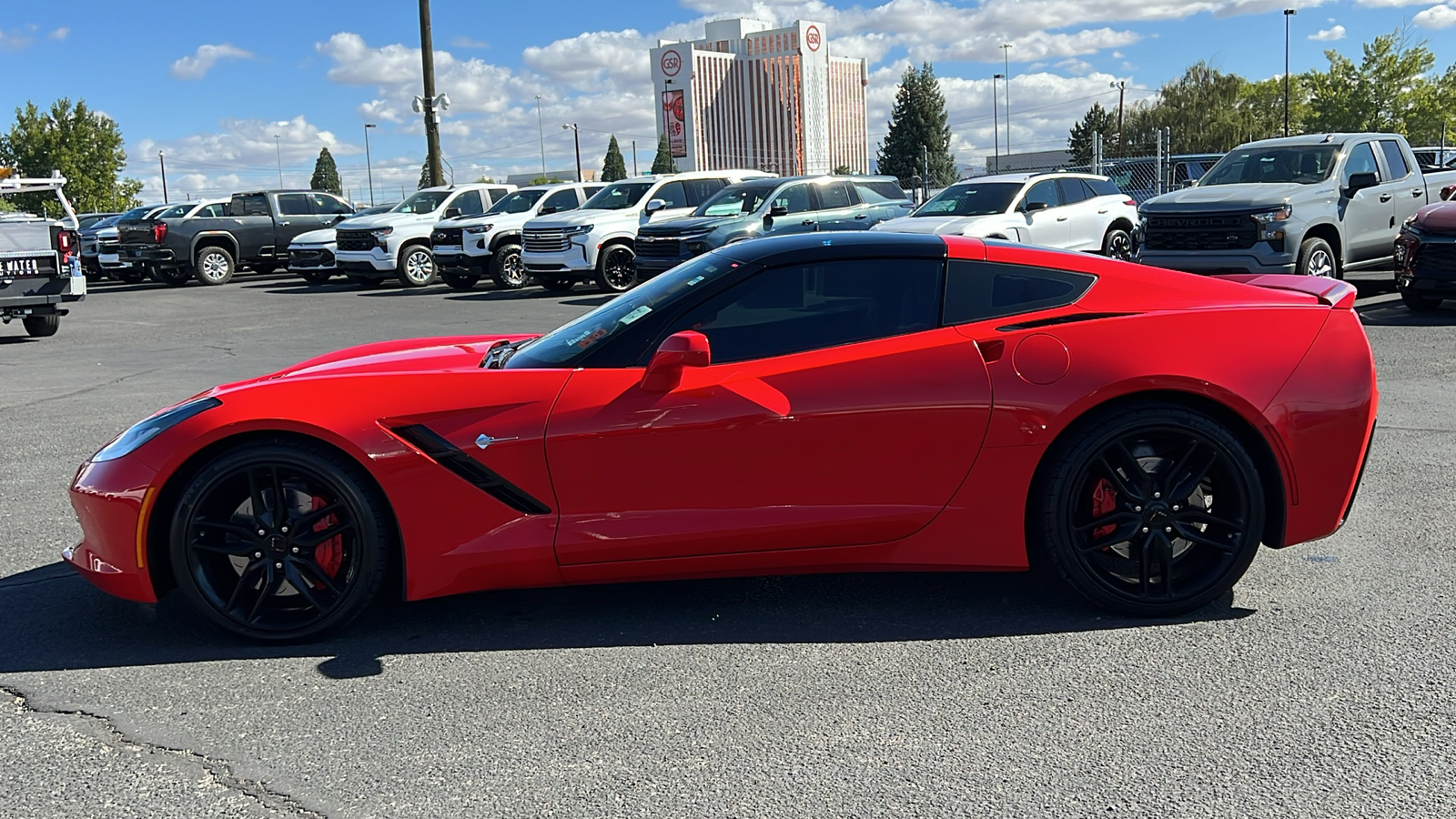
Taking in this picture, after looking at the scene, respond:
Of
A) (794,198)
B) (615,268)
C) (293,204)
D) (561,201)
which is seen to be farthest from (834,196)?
(293,204)

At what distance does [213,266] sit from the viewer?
83.5ft

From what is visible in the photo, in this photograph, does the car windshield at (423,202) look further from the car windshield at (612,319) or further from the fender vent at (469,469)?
the fender vent at (469,469)

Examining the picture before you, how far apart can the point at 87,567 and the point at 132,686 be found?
57cm

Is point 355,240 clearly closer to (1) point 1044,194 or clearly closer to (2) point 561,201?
(2) point 561,201

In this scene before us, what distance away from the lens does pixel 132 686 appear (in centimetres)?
365

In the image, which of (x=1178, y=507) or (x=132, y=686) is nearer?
(x=132, y=686)

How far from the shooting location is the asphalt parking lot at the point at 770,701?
2920 mm

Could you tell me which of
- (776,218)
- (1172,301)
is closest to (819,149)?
(776,218)

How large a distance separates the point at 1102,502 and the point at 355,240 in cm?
2027

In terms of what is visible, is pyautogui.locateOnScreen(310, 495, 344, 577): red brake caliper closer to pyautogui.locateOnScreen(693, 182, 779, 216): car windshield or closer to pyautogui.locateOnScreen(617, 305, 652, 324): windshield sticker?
pyautogui.locateOnScreen(617, 305, 652, 324): windshield sticker

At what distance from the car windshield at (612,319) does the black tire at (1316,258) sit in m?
10.5

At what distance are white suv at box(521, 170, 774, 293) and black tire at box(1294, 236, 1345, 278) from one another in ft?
29.1

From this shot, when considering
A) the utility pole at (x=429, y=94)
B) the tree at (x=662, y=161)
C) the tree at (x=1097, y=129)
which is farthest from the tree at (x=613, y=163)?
the utility pole at (x=429, y=94)

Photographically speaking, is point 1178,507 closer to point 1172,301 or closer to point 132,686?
point 1172,301
